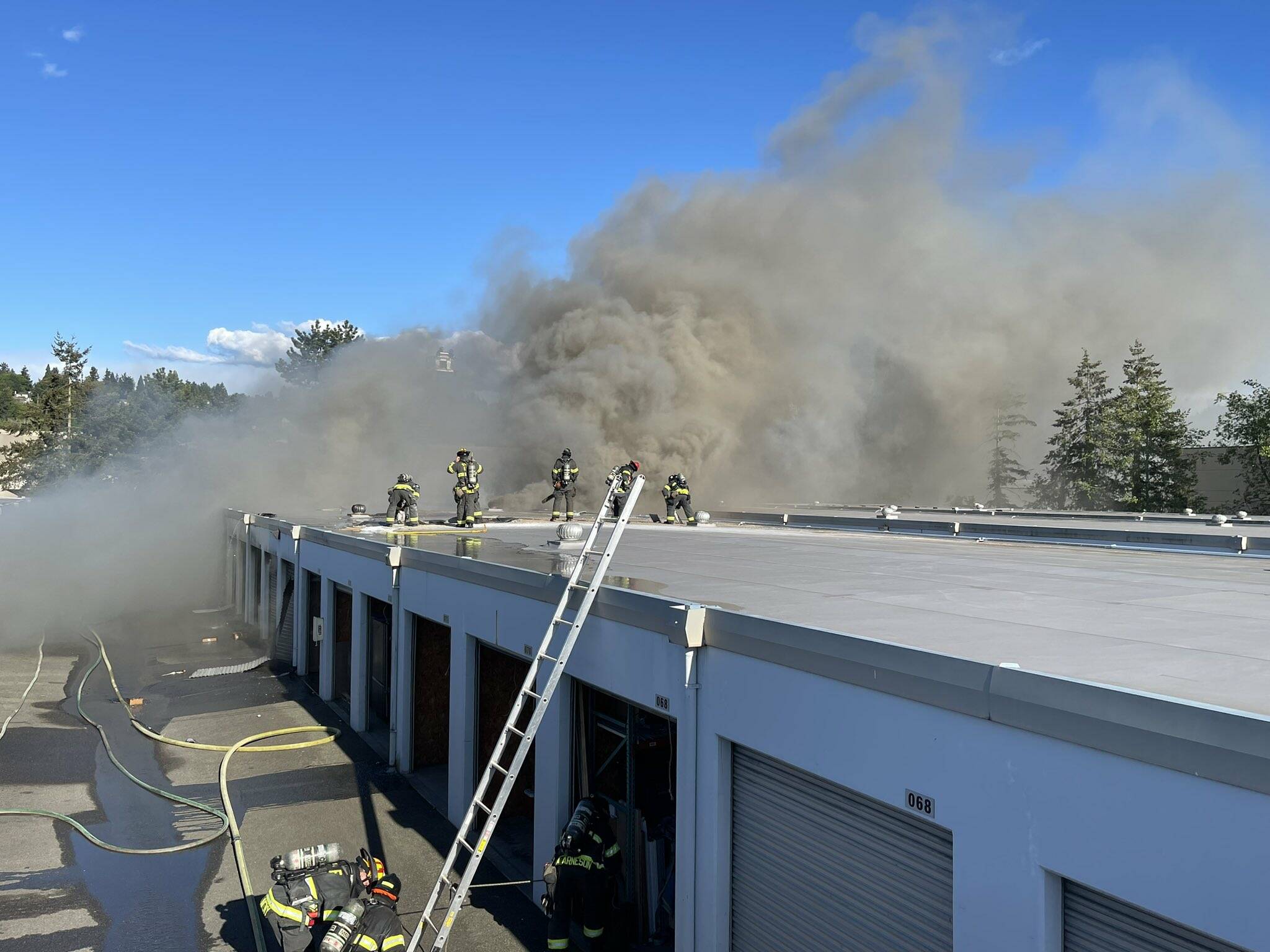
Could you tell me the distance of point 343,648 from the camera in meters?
14.0

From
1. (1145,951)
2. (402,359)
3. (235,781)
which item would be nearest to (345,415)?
(402,359)

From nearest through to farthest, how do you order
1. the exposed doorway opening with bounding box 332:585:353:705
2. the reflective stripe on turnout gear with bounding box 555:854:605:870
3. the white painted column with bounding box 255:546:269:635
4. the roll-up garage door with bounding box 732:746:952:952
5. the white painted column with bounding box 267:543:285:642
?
the roll-up garage door with bounding box 732:746:952:952 → the reflective stripe on turnout gear with bounding box 555:854:605:870 → the exposed doorway opening with bounding box 332:585:353:705 → the white painted column with bounding box 267:543:285:642 → the white painted column with bounding box 255:546:269:635

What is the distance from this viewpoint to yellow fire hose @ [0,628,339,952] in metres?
7.37

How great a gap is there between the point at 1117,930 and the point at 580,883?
12.4 feet

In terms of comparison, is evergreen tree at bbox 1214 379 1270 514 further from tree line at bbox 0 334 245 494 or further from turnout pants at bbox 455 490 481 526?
tree line at bbox 0 334 245 494

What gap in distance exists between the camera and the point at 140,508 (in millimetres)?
28719

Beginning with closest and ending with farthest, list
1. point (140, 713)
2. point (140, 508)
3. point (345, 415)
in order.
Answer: point (140, 713) < point (140, 508) < point (345, 415)

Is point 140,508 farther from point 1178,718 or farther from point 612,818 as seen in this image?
point 1178,718

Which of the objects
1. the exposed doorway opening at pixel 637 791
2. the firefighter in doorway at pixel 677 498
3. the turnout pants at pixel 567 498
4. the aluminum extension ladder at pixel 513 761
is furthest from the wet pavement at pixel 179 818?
the firefighter in doorway at pixel 677 498

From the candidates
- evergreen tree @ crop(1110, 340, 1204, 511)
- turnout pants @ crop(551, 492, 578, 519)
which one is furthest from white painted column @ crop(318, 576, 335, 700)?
evergreen tree @ crop(1110, 340, 1204, 511)

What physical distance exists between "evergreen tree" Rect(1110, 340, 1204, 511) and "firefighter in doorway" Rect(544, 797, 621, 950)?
3446 cm

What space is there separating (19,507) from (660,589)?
32.5 meters

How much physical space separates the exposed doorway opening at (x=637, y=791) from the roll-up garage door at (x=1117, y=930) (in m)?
3.58

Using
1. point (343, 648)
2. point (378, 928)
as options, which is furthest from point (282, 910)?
point (343, 648)
